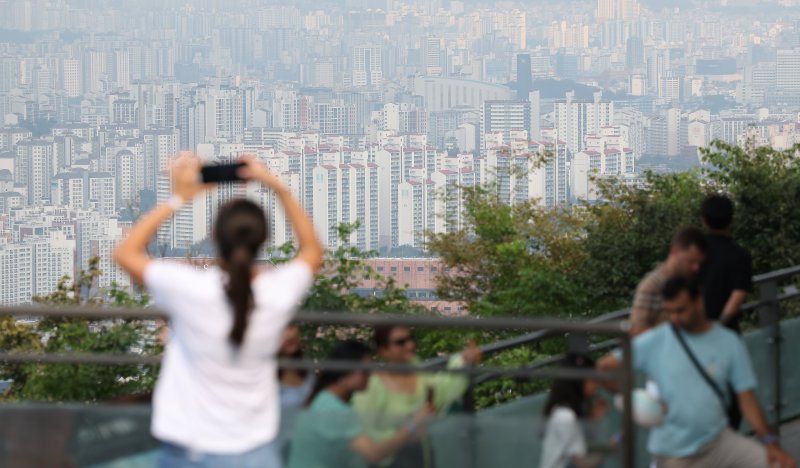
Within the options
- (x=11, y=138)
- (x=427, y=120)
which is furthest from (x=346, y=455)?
(x=427, y=120)

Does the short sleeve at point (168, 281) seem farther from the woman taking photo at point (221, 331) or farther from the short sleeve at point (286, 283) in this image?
the short sleeve at point (286, 283)

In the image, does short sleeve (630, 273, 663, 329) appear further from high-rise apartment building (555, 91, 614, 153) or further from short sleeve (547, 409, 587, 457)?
high-rise apartment building (555, 91, 614, 153)

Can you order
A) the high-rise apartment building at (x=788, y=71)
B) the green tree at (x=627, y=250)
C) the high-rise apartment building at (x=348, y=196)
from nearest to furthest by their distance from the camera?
1. the green tree at (x=627, y=250)
2. the high-rise apartment building at (x=348, y=196)
3. the high-rise apartment building at (x=788, y=71)

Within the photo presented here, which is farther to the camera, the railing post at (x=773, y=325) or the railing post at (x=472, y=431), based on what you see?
the railing post at (x=773, y=325)

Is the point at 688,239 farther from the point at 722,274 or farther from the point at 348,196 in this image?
→ the point at 348,196

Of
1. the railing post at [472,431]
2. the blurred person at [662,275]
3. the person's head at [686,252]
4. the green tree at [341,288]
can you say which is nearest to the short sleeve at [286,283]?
the railing post at [472,431]

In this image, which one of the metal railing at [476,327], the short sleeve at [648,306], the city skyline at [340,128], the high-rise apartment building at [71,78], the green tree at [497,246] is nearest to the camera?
the metal railing at [476,327]

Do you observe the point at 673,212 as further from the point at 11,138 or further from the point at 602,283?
the point at 11,138

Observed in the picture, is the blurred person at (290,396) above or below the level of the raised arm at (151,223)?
below
